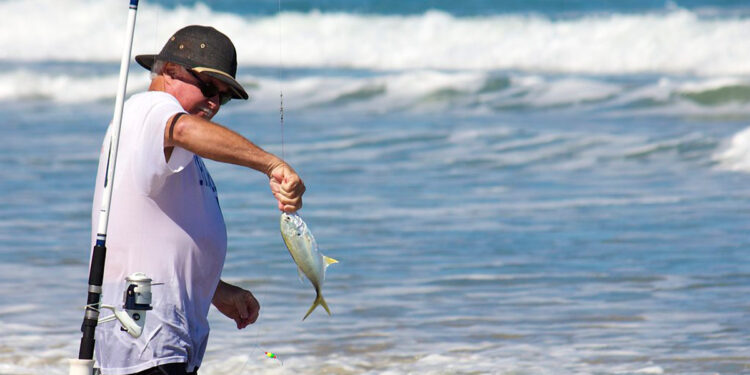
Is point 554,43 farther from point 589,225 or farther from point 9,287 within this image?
point 9,287

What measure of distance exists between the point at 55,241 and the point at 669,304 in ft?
14.3

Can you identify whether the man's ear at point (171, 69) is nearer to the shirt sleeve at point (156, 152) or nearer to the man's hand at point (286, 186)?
the shirt sleeve at point (156, 152)

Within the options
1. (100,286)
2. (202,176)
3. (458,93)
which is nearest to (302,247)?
(202,176)

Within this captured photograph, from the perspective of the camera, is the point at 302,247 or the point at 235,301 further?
the point at 235,301

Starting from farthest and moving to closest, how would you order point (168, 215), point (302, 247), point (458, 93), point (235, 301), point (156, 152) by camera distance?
point (458, 93) → point (235, 301) → point (302, 247) → point (168, 215) → point (156, 152)

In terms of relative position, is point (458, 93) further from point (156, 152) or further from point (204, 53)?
point (156, 152)

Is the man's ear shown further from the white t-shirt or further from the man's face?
the white t-shirt

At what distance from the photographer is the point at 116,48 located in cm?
3391

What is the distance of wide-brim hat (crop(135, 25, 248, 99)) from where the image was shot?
3.36 metres

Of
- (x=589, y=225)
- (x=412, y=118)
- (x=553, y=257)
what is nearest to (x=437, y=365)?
(x=553, y=257)

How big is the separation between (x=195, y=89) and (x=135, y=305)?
59cm

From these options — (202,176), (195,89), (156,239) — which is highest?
(195,89)

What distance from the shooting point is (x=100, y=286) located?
127 inches

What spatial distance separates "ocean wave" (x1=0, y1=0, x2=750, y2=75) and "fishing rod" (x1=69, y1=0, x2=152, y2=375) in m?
23.0
